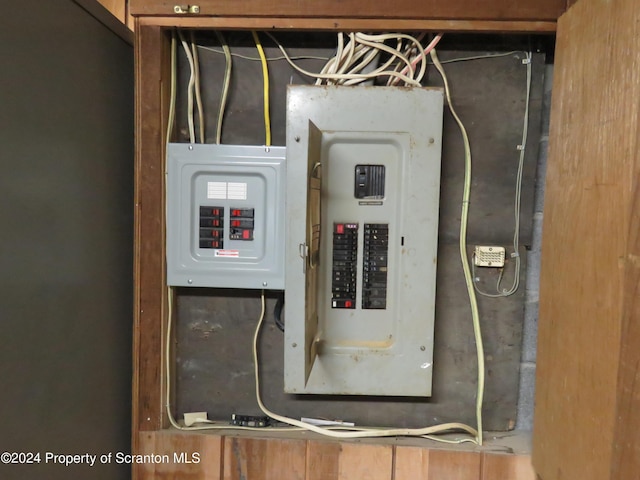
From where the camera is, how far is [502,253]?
1.04m

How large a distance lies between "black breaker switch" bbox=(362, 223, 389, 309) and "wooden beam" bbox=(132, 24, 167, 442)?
20.0 inches

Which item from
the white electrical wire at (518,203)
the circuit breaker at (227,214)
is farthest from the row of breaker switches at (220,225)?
the white electrical wire at (518,203)

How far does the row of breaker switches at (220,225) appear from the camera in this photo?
101 cm

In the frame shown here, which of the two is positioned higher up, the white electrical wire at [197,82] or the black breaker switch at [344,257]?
the white electrical wire at [197,82]

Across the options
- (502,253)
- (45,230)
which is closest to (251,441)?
(45,230)

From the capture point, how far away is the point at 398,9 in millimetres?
920

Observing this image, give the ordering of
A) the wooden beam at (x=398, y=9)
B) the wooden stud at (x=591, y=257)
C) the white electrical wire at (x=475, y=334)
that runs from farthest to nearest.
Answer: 1. the white electrical wire at (x=475, y=334)
2. the wooden beam at (x=398, y=9)
3. the wooden stud at (x=591, y=257)

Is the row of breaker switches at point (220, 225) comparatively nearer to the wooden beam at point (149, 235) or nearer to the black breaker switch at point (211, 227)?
the black breaker switch at point (211, 227)

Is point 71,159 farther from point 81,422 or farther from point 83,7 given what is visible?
point 81,422

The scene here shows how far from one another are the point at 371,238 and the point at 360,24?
19.6 inches

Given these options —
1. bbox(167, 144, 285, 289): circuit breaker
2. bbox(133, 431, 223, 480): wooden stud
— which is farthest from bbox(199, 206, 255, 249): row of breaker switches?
bbox(133, 431, 223, 480): wooden stud

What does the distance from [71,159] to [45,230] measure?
0.54 ft

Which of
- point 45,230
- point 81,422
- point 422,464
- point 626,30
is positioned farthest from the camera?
point 422,464

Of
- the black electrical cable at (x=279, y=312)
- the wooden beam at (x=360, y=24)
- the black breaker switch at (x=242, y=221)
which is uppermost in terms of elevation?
the wooden beam at (x=360, y=24)
